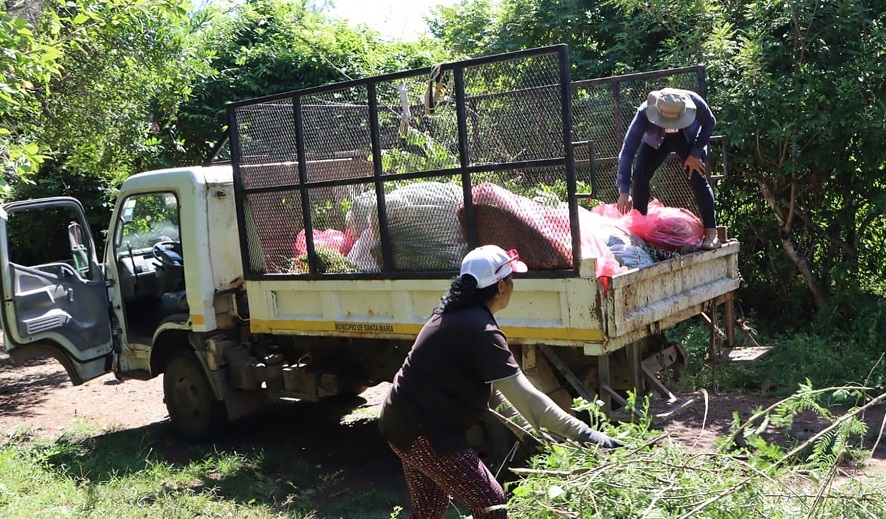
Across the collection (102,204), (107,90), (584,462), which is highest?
(107,90)

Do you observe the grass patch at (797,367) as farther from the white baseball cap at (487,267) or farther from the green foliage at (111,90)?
the green foliage at (111,90)

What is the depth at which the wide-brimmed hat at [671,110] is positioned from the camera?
18.8 feet

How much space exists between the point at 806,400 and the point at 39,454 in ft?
18.0

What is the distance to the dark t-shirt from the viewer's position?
11.5 ft

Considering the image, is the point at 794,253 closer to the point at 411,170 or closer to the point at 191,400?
the point at 411,170

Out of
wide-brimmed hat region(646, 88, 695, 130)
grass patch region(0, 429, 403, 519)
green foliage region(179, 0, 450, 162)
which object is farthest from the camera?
green foliage region(179, 0, 450, 162)

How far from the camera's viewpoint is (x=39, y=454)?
21.6ft

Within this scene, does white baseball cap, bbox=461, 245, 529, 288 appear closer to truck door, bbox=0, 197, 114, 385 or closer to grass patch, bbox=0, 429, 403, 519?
grass patch, bbox=0, 429, 403, 519

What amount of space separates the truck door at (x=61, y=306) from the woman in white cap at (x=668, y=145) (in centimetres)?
420

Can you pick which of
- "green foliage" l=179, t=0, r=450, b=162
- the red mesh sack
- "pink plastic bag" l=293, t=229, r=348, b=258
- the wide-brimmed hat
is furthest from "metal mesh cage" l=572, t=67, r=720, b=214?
"green foliage" l=179, t=0, r=450, b=162

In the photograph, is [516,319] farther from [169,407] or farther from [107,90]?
[107,90]

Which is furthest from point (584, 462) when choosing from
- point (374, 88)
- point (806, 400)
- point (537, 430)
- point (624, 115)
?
point (624, 115)

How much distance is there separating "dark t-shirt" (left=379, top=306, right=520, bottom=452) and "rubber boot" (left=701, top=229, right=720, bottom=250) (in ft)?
9.06

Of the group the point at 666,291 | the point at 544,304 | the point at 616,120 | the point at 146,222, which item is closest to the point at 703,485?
the point at 544,304
